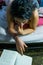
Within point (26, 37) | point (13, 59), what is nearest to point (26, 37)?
point (26, 37)

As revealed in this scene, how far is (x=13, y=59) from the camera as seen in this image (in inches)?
50.3

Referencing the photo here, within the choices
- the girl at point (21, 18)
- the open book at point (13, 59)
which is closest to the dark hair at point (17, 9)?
the girl at point (21, 18)

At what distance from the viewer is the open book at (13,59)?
1.26 meters

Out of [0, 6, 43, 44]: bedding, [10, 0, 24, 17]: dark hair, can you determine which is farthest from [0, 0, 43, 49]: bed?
[10, 0, 24, 17]: dark hair

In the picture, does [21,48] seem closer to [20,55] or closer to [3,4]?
[20,55]

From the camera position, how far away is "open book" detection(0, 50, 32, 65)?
1.26 metres

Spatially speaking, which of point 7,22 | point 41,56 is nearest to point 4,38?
point 7,22

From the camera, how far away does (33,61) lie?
4.76 ft

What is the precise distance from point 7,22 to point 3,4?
0.23 m

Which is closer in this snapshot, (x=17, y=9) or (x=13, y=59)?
(x=17, y=9)

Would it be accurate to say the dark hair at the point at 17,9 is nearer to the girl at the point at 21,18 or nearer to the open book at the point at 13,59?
the girl at the point at 21,18

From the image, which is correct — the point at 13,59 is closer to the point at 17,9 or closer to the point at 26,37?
the point at 26,37

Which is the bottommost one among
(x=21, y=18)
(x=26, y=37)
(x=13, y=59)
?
(x=13, y=59)

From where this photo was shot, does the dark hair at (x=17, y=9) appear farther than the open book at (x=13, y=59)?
No
